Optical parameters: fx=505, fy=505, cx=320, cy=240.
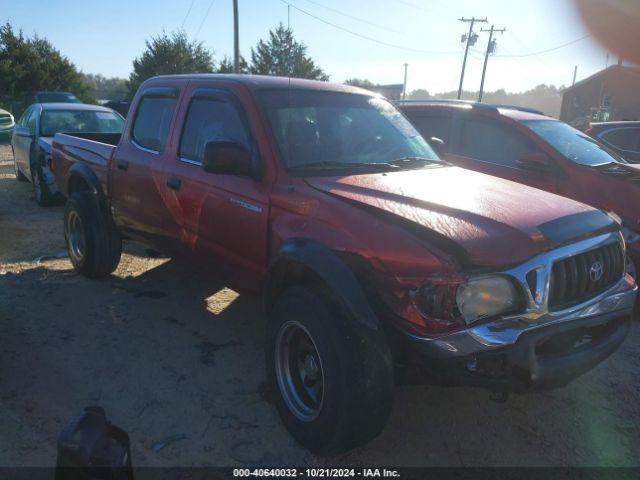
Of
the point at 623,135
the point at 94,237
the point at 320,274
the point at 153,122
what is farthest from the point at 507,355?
the point at 623,135

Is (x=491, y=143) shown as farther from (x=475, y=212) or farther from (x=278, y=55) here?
(x=278, y=55)

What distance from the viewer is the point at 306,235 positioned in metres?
2.79

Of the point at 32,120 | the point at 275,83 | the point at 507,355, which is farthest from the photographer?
the point at 32,120

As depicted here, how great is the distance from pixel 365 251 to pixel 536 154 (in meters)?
3.49

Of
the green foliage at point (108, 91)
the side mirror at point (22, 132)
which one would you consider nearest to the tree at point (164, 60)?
the green foliage at point (108, 91)

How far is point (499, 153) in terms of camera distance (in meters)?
5.66

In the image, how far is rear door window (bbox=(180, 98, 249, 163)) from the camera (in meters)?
3.46

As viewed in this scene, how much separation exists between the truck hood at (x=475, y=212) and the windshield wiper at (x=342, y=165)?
0.11 meters

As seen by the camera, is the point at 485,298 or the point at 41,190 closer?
the point at 485,298

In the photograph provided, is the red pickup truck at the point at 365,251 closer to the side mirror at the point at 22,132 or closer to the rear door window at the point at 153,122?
the rear door window at the point at 153,122

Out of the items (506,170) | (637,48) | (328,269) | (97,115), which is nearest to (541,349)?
(328,269)

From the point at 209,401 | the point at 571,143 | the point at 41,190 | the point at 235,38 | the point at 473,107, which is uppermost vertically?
the point at 235,38

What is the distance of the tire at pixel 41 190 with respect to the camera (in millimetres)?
8227

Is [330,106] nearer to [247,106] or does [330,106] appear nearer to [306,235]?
[247,106]
